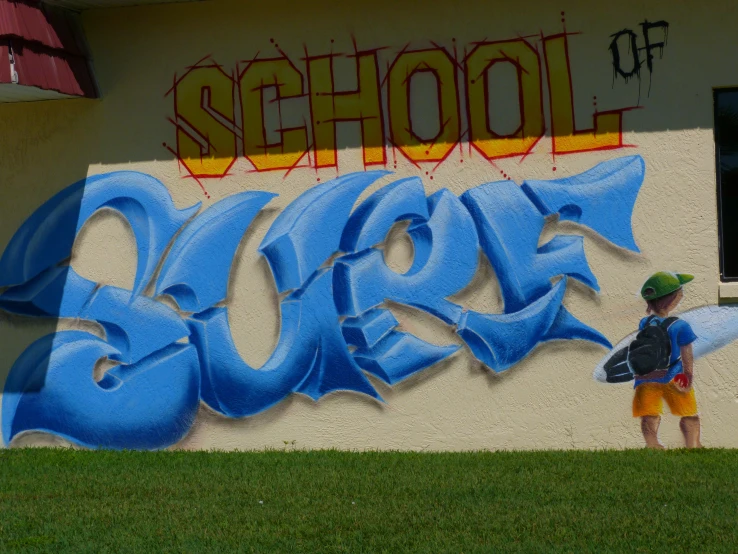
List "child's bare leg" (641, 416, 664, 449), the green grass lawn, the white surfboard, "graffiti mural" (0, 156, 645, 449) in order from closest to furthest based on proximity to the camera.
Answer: the green grass lawn, the white surfboard, "child's bare leg" (641, 416, 664, 449), "graffiti mural" (0, 156, 645, 449)

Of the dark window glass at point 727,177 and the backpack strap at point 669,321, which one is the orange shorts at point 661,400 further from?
the dark window glass at point 727,177

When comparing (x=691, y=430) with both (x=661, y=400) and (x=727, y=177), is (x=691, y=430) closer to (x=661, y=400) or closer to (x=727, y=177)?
(x=661, y=400)

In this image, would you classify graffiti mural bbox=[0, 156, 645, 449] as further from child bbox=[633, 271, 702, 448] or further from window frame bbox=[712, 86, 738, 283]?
window frame bbox=[712, 86, 738, 283]

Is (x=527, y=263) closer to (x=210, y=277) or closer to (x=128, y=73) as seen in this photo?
(x=210, y=277)

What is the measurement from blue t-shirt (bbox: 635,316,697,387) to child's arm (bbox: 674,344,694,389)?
0.03 meters

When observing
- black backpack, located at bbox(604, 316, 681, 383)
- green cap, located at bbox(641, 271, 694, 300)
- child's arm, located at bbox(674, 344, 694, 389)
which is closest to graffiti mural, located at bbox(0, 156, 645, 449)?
black backpack, located at bbox(604, 316, 681, 383)

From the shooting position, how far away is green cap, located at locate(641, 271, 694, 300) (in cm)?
802

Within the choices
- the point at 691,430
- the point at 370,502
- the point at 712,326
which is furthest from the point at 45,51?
the point at 691,430

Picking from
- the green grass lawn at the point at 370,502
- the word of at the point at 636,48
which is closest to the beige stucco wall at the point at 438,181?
the word of at the point at 636,48

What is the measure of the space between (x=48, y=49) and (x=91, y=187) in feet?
3.83

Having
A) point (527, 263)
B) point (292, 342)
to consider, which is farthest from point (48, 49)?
point (527, 263)

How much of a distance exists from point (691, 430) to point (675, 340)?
66cm

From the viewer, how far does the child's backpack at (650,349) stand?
8.09m

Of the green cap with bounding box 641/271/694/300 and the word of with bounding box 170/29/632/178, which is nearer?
the green cap with bounding box 641/271/694/300
